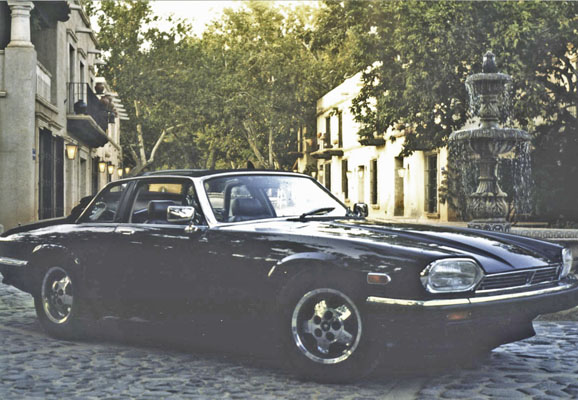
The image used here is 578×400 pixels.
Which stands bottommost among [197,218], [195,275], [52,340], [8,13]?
[52,340]

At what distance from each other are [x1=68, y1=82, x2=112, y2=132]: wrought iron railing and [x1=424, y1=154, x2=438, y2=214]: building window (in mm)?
13214

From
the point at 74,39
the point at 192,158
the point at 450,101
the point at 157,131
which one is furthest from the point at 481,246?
the point at 192,158

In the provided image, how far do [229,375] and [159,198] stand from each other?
204 cm

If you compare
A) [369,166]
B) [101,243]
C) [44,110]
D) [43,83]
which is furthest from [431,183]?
[101,243]

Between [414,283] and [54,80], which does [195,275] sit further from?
[54,80]

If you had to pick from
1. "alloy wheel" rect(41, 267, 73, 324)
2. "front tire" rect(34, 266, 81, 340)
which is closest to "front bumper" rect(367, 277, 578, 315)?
"front tire" rect(34, 266, 81, 340)

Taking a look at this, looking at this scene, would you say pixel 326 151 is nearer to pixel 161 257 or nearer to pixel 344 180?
pixel 344 180

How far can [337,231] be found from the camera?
5.70 meters

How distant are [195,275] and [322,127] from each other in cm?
4820

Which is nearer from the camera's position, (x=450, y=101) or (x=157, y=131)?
(x=450, y=101)

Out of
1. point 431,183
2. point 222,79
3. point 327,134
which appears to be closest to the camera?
point 431,183

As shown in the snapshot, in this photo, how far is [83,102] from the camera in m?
27.7

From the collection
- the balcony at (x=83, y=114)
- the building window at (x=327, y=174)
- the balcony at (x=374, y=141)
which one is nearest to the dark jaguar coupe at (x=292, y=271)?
the balcony at (x=83, y=114)

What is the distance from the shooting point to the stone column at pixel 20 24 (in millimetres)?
20812
